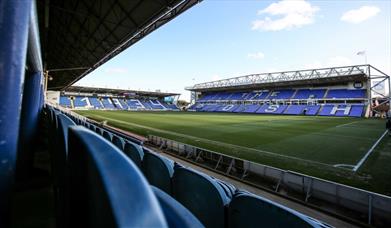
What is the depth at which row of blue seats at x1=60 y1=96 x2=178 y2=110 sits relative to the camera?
5344cm

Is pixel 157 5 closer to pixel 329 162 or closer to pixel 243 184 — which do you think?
pixel 243 184

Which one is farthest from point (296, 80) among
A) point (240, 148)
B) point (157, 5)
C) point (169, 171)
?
point (169, 171)

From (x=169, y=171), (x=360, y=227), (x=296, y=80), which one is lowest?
(x=360, y=227)

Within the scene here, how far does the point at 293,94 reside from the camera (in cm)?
4600

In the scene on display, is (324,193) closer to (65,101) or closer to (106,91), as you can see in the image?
(65,101)

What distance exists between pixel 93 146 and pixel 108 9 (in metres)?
10.3

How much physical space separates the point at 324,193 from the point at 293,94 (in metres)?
44.5

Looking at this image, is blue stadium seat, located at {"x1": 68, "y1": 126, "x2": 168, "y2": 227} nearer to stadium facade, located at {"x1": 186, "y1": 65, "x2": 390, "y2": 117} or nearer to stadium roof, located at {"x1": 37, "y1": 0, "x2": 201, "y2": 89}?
stadium roof, located at {"x1": 37, "y1": 0, "x2": 201, "y2": 89}

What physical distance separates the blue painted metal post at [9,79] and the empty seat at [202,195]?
4.74ft

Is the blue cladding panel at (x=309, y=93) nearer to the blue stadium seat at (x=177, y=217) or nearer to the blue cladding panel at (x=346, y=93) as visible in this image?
the blue cladding panel at (x=346, y=93)

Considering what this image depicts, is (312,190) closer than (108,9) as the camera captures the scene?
Yes

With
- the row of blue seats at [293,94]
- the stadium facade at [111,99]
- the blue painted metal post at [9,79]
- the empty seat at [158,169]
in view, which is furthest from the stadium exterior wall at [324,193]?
the stadium facade at [111,99]

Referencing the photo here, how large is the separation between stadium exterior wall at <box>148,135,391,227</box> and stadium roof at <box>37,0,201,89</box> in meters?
6.15

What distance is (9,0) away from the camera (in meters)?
1.80
